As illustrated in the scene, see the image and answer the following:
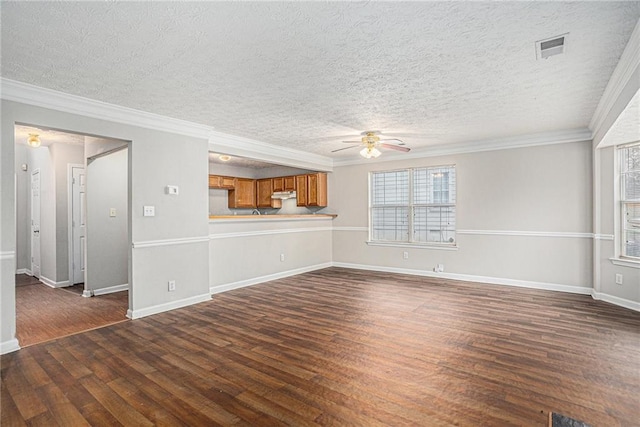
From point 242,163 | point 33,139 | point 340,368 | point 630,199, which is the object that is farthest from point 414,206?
point 33,139

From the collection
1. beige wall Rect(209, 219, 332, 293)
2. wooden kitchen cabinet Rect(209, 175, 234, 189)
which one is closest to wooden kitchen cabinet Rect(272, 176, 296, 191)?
wooden kitchen cabinet Rect(209, 175, 234, 189)

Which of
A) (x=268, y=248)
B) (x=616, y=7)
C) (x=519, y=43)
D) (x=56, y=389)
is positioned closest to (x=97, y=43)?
(x=56, y=389)

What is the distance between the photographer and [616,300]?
4.33 meters

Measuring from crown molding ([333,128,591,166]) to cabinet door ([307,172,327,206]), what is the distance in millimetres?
1243

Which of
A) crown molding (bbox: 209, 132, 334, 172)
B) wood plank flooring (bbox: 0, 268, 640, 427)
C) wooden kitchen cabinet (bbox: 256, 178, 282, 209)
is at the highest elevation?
crown molding (bbox: 209, 132, 334, 172)

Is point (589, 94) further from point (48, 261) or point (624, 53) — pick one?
point (48, 261)

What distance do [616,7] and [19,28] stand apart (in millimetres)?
3754

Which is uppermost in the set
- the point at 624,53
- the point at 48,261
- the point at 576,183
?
the point at 624,53

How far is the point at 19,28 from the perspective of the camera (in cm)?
215

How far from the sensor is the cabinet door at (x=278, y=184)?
8148 mm

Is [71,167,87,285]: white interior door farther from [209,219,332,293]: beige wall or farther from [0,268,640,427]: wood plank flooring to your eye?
[0,268,640,427]: wood plank flooring

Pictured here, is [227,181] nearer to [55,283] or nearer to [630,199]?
[55,283]

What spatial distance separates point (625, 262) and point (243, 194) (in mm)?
7472

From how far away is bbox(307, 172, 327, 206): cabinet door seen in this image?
756cm
